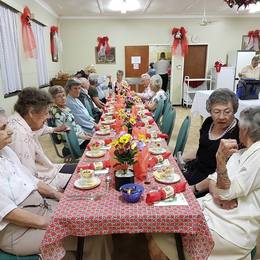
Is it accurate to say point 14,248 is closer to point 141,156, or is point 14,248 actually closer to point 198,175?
point 141,156

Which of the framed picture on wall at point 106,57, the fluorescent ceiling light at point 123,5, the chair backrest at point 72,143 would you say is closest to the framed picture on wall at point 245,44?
the fluorescent ceiling light at point 123,5

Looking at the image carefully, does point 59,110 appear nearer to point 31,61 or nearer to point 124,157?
point 124,157

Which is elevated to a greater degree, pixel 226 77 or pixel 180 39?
pixel 180 39

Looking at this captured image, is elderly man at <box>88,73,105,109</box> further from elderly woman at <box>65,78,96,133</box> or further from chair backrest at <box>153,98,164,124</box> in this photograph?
elderly woman at <box>65,78,96,133</box>

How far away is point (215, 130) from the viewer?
185cm

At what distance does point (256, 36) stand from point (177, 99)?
9.61 ft

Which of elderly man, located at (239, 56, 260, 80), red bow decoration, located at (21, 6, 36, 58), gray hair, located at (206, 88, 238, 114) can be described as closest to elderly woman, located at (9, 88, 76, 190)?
gray hair, located at (206, 88, 238, 114)

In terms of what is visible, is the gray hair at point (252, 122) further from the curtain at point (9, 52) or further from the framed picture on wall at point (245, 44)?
the framed picture on wall at point (245, 44)

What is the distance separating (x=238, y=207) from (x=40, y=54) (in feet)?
17.1

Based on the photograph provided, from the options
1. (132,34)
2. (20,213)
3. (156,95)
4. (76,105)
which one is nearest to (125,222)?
(20,213)

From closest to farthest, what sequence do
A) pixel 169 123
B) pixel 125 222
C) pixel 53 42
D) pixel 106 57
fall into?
1. pixel 125 222
2. pixel 169 123
3. pixel 53 42
4. pixel 106 57

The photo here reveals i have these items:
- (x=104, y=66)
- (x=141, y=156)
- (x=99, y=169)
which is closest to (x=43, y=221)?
(x=99, y=169)

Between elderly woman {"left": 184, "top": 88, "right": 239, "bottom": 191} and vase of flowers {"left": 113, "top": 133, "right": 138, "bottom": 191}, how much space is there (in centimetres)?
62

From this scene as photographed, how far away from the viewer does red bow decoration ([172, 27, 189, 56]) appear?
713 cm
